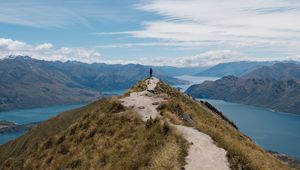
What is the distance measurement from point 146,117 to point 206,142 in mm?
10664

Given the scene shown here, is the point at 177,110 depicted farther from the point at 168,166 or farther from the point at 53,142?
the point at 168,166

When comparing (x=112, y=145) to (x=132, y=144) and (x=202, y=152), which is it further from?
(x=202, y=152)

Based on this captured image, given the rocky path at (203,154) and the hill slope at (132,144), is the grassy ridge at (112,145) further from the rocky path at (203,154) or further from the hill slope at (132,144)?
the rocky path at (203,154)

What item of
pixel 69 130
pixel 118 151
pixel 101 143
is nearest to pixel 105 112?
pixel 69 130

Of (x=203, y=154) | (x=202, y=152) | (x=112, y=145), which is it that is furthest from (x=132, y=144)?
(x=203, y=154)

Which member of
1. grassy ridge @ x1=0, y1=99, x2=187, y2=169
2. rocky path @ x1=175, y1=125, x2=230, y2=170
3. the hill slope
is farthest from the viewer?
grassy ridge @ x1=0, y1=99, x2=187, y2=169

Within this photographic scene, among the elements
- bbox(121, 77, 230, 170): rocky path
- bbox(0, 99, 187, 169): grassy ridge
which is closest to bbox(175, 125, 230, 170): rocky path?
bbox(121, 77, 230, 170): rocky path

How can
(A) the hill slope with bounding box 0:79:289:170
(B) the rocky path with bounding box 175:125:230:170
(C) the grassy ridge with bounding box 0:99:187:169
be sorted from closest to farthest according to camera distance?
Answer: (B) the rocky path with bounding box 175:125:230:170 < (A) the hill slope with bounding box 0:79:289:170 < (C) the grassy ridge with bounding box 0:99:187:169

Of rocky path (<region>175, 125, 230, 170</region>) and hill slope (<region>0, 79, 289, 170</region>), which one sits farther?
hill slope (<region>0, 79, 289, 170</region>)

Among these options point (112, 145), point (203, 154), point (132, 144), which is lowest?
point (112, 145)

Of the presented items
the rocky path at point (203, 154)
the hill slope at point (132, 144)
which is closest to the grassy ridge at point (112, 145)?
the hill slope at point (132, 144)

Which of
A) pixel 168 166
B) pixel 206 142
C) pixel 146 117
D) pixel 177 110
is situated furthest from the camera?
pixel 177 110

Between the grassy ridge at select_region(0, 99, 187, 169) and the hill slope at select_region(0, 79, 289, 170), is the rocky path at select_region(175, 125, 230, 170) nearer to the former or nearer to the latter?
the hill slope at select_region(0, 79, 289, 170)

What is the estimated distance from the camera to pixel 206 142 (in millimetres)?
31297
